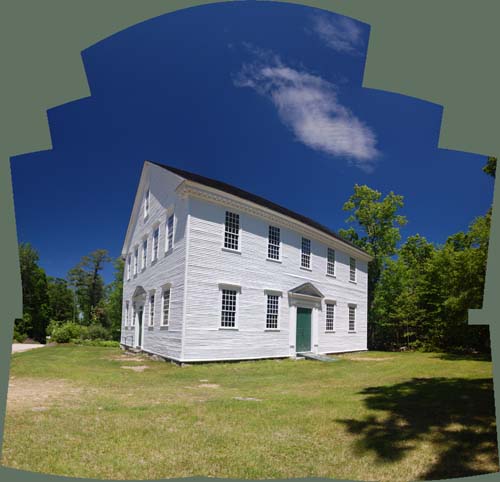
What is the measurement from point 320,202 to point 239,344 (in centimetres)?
215

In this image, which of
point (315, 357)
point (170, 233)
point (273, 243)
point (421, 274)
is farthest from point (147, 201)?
point (421, 274)

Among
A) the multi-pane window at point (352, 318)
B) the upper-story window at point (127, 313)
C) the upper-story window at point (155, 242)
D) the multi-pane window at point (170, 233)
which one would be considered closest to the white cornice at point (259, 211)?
the multi-pane window at point (170, 233)

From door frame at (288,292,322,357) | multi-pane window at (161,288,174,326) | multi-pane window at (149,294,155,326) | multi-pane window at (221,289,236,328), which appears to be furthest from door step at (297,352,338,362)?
multi-pane window at (149,294,155,326)

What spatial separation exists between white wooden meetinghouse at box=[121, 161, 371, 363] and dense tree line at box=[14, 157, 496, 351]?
0.21m

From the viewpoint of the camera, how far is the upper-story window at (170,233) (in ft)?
15.9

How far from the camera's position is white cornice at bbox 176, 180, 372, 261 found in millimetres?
4188

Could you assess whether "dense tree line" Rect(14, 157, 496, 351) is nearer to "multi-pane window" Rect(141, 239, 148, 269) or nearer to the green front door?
"multi-pane window" Rect(141, 239, 148, 269)

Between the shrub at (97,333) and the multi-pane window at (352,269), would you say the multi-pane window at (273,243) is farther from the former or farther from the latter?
the shrub at (97,333)

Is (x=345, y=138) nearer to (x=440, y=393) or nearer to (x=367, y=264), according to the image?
(x=367, y=264)

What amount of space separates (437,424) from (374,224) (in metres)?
2.33

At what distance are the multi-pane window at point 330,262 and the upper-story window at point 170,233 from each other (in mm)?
2081

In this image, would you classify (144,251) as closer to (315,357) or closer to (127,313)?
(127,313)

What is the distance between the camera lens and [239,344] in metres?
4.86

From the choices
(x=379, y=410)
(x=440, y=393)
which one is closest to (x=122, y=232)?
(x=379, y=410)
